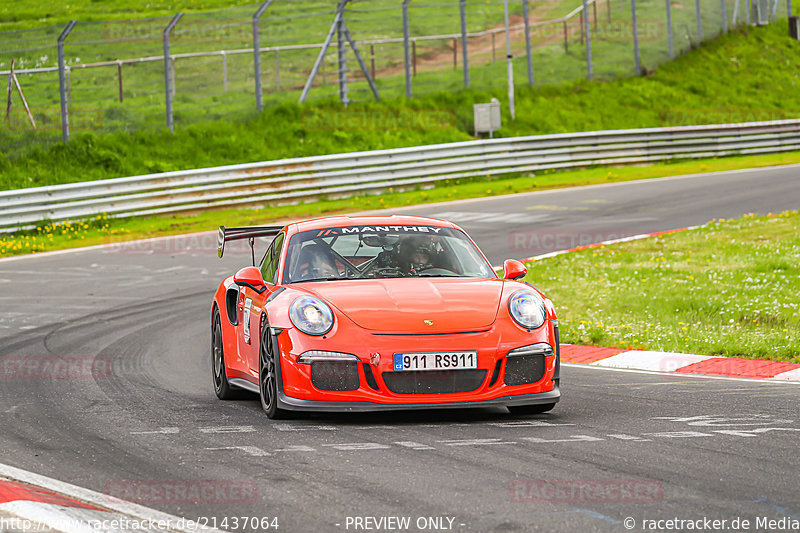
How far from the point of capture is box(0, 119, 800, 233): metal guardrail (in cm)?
2244

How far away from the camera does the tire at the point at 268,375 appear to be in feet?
23.1

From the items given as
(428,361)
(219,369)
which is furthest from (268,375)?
(219,369)

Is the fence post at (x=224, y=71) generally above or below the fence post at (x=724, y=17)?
below

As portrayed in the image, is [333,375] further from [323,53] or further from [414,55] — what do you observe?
[414,55]

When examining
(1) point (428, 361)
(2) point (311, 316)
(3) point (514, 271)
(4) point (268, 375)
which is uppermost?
(3) point (514, 271)

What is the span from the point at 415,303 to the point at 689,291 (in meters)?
6.16

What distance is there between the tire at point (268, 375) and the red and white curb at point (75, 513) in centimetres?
187

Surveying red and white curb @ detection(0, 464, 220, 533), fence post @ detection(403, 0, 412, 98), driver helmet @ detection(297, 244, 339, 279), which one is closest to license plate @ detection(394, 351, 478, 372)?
driver helmet @ detection(297, 244, 339, 279)

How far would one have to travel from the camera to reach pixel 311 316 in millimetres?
6934

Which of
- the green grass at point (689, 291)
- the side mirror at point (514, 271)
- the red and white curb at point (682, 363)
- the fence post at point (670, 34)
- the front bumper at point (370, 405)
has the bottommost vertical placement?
the red and white curb at point (682, 363)

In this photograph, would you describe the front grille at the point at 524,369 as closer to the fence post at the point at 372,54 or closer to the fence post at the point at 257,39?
the fence post at the point at 257,39

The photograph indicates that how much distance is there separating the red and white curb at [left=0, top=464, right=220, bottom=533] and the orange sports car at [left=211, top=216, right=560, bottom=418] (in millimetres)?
1872

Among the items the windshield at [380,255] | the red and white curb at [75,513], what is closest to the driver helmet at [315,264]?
the windshield at [380,255]

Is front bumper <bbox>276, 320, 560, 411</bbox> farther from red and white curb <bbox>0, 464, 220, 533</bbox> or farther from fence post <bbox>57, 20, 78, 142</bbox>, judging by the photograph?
fence post <bbox>57, 20, 78, 142</bbox>
